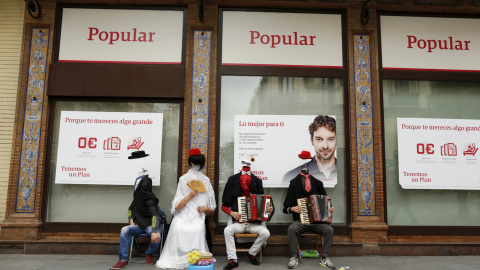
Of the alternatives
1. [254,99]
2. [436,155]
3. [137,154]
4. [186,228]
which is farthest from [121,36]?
[436,155]

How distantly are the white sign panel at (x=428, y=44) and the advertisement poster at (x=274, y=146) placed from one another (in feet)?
8.28

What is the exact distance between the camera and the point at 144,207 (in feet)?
22.5

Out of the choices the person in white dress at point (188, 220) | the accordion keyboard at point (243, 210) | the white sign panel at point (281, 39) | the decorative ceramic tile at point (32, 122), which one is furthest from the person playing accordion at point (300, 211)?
the decorative ceramic tile at point (32, 122)

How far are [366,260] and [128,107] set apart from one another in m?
5.82

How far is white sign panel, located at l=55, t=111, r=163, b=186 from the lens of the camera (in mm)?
7836

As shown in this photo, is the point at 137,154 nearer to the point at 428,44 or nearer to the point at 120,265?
the point at 120,265

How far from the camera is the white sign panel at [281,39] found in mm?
8328

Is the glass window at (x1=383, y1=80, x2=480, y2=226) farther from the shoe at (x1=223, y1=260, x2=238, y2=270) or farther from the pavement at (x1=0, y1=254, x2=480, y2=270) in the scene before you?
the shoe at (x1=223, y1=260, x2=238, y2=270)

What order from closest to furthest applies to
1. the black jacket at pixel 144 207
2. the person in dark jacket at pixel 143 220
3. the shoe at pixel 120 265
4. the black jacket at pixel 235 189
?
the shoe at pixel 120 265
the person in dark jacket at pixel 143 220
the black jacket at pixel 144 207
the black jacket at pixel 235 189

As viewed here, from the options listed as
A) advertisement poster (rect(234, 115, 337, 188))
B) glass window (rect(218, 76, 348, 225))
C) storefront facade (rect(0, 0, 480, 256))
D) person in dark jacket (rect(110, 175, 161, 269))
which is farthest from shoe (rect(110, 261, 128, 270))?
glass window (rect(218, 76, 348, 225))

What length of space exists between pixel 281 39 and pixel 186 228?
4.57 meters

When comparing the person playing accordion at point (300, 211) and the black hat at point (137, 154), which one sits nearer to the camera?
the person playing accordion at point (300, 211)

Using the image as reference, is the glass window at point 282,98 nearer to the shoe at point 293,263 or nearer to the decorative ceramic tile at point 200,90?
the decorative ceramic tile at point 200,90

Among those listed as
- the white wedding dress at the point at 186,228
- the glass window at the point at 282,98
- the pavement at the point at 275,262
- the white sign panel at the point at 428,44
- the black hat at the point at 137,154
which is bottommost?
the pavement at the point at 275,262
